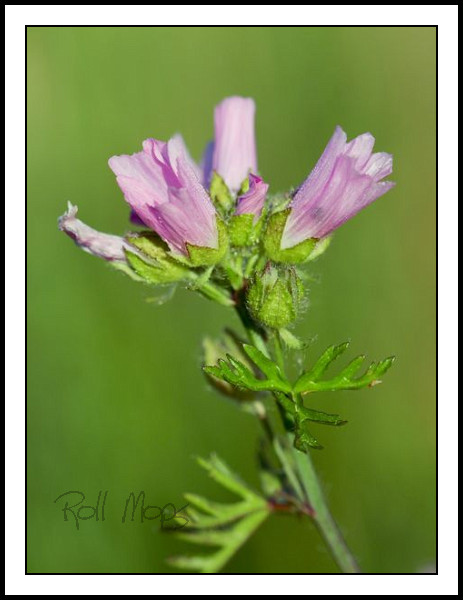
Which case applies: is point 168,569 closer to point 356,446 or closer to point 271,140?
point 356,446

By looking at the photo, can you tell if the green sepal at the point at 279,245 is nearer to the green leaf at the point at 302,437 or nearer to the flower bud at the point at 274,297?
the flower bud at the point at 274,297

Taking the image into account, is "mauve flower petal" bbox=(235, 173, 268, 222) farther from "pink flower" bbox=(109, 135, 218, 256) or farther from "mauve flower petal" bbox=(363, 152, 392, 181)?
"mauve flower petal" bbox=(363, 152, 392, 181)

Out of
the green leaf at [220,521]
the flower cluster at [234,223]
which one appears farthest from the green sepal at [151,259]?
the green leaf at [220,521]

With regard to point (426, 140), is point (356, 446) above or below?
below

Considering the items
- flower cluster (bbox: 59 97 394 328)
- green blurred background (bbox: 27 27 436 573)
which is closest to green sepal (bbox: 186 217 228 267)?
flower cluster (bbox: 59 97 394 328)

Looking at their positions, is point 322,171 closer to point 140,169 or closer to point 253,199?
point 253,199

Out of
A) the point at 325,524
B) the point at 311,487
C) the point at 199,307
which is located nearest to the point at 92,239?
the point at 311,487

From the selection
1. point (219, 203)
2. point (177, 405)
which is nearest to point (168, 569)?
point (177, 405)
